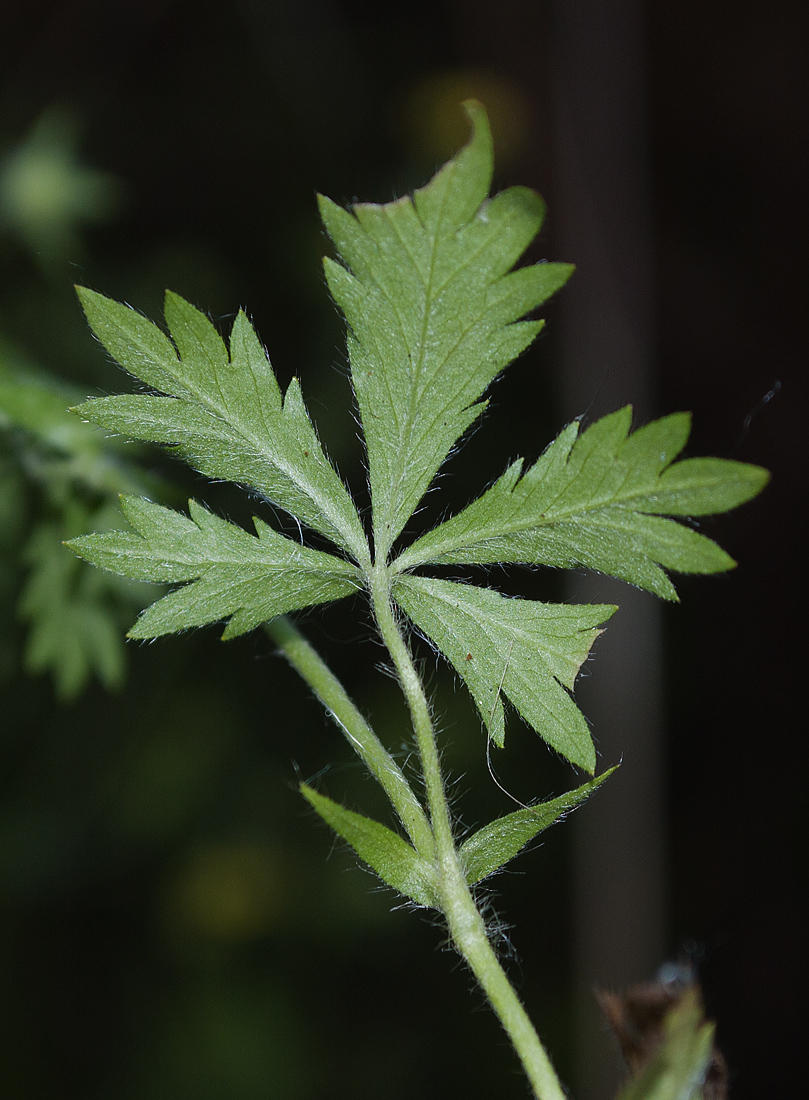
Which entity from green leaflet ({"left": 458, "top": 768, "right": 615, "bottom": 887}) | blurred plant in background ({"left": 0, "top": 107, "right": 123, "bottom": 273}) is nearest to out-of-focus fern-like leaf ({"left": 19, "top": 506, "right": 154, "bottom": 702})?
green leaflet ({"left": 458, "top": 768, "right": 615, "bottom": 887})

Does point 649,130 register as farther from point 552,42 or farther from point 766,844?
point 766,844

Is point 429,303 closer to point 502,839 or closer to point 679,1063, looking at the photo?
point 502,839

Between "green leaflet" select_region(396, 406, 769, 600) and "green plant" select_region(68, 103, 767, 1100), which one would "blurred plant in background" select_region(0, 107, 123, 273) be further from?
"green leaflet" select_region(396, 406, 769, 600)

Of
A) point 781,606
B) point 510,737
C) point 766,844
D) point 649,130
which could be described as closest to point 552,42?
point 649,130

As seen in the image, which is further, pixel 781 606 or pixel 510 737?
pixel 781 606

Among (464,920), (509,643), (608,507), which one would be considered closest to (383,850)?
(464,920)

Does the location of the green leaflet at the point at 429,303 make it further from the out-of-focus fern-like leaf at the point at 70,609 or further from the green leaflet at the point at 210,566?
the out-of-focus fern-like leaf at the point at 70,609

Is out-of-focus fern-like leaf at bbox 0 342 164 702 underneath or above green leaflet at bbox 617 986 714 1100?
above
